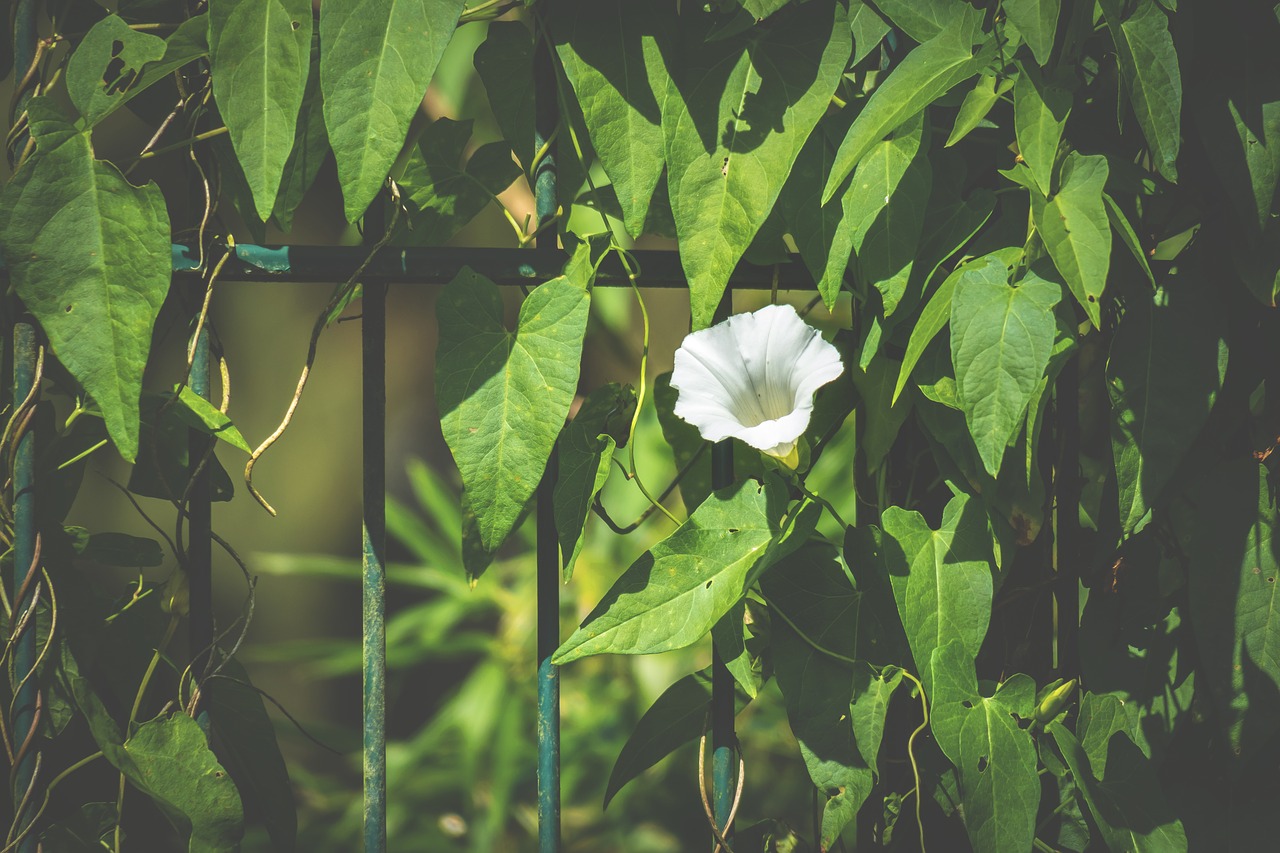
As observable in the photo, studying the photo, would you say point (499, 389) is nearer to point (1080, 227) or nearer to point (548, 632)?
point (548, 632)

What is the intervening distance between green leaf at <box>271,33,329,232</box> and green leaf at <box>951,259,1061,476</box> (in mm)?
528

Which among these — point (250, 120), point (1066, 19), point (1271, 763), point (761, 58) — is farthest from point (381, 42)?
point (1271, 763)

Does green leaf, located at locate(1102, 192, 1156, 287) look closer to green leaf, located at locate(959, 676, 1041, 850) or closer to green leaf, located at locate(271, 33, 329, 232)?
green leaf, located at locate(959, 676, 1041, 850)

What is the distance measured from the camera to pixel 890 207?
0.90 metres

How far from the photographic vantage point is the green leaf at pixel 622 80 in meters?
0.90

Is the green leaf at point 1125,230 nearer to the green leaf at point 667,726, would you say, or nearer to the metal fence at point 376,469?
the metal fence at point 376,469

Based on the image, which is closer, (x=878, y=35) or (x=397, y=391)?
(x=878, y=35)

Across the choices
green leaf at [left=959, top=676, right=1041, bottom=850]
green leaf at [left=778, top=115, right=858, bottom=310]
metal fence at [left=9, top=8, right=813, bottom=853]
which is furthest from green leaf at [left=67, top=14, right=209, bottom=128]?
green leaf at [left=959, top=676, right=1041, bottom=850]

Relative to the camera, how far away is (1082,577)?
1015 millimetres

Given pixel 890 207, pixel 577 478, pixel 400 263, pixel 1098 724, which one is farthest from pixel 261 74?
pixel 1098 724

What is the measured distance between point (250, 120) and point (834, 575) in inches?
23.9

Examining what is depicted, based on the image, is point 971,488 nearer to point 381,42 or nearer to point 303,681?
point 381,42

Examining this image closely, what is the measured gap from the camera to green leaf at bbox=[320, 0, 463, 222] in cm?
82

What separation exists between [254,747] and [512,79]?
2.12 feet
